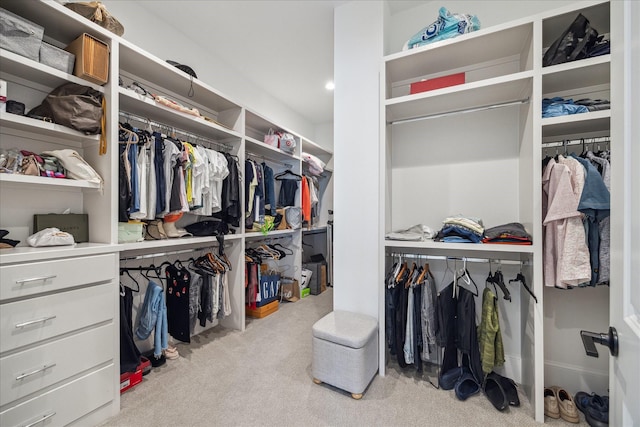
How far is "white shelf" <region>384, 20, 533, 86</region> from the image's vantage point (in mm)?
1677

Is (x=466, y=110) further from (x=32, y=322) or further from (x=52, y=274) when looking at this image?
(x=32, y=322)

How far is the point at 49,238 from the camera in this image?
4.86 feet

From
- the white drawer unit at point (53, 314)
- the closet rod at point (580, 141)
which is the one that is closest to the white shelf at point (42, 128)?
the white drawer unit at point (53, 314)

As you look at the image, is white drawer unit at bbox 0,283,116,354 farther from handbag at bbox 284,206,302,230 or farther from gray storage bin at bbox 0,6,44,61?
handbag at bbox 284,206,302,230

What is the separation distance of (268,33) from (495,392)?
11.4 ft

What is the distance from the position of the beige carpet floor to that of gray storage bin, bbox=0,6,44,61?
2.09m

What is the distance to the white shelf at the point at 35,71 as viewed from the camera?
1.38m

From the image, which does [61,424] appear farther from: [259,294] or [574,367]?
[574,367]

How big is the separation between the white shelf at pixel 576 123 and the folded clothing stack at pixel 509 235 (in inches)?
25.2

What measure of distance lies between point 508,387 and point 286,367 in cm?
154

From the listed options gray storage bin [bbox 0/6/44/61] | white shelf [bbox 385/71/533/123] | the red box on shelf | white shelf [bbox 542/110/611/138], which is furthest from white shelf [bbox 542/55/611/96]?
gray storage bin [bbox 0/6/44/61]

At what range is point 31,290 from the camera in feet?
4.28

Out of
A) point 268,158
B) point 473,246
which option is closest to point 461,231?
point 473,246

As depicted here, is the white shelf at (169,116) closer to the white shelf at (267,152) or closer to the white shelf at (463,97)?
the white shelf at (267,152)
